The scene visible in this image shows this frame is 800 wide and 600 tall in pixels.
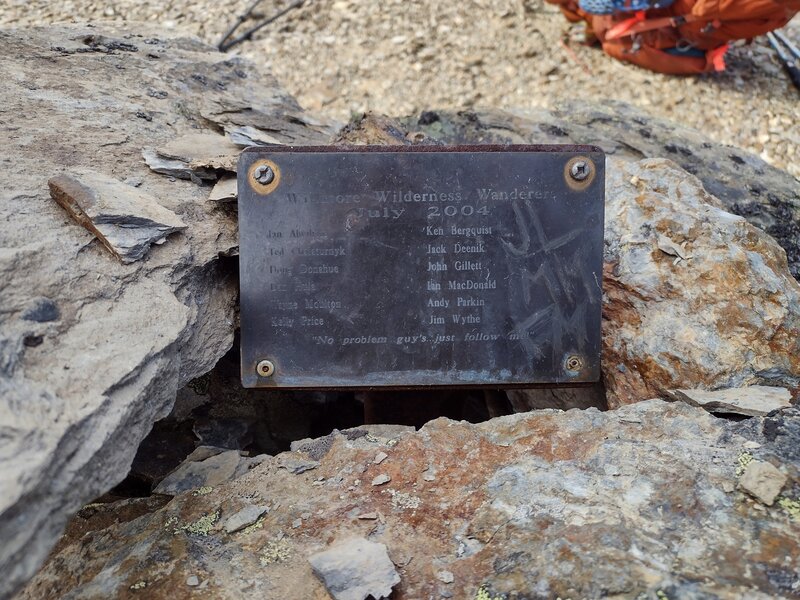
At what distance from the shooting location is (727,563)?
49.9 inches

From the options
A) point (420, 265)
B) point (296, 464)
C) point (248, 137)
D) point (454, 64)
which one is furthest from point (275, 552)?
point (454, 64)

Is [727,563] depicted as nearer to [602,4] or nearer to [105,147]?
[105,147]

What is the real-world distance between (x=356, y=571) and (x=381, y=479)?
0.29 m

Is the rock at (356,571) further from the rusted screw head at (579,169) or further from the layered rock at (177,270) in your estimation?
the rusted screw head at (579,169)

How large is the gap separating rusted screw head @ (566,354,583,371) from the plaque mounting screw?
77cm

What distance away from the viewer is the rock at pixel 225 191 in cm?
201

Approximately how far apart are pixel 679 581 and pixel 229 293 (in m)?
1.28

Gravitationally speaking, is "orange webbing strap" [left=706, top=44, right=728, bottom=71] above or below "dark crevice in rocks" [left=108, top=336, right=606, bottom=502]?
above

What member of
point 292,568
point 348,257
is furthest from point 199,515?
point 348,257

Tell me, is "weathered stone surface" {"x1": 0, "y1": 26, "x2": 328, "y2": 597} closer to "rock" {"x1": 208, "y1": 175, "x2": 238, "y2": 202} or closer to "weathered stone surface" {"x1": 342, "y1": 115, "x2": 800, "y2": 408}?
"rock" {"x1": 208, "y1": 175, "x2": 238, "y2": 202}

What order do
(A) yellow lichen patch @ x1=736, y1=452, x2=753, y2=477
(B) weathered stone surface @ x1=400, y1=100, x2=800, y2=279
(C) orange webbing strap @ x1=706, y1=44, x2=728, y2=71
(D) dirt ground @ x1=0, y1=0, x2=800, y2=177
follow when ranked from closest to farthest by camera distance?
1. (A) yellow lichen patch @ x1=736, y1=452, x2=753, y2=477
2. (B) weathered stone surface @ x1=400, y1=100, x2=800, y2=279
3. (D) dirt ground @ x1=0, y1=0, x2=800, y2=177
4. (C) orange webbing strap @ x1=706, y1=44, x2=728, y2=71

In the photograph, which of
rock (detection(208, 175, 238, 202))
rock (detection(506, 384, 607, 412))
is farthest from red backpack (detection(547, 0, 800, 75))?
rock (detection(208, 175, 238, 202))

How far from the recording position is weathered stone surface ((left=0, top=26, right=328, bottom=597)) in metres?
1.13

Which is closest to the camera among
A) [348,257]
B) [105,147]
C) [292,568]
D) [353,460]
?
[292,568]
